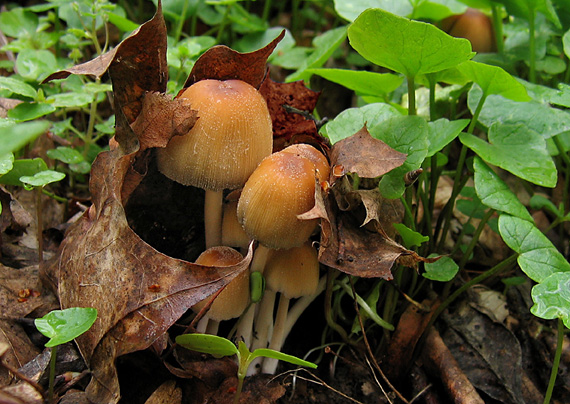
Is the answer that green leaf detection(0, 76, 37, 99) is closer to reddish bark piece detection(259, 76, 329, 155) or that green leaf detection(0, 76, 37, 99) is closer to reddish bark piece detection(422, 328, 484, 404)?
reddish bark piece detection(259, 76, 329, 155)

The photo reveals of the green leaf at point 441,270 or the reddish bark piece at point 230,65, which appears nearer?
the reddish bark piece at point 230,65

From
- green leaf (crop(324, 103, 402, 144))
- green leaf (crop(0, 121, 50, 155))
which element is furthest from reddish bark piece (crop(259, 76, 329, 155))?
green leaf (crop(0, 121, 50, 155))

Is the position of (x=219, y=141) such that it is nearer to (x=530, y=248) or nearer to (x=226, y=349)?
(x=226, y=349)

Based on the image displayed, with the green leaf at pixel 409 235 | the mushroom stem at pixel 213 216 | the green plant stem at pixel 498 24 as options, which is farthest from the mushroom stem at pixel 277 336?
the green plant stem at pixel 498 24

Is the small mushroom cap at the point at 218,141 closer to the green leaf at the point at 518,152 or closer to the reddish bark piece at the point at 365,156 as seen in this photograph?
the reddish bark piece at the point at 365,156

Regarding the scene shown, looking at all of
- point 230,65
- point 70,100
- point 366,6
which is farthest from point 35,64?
point 366,6
